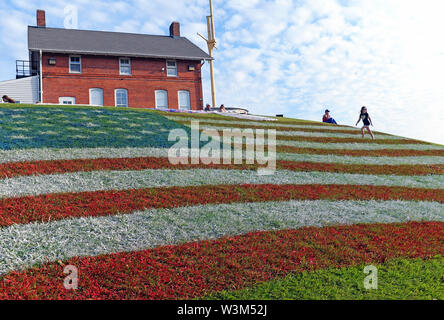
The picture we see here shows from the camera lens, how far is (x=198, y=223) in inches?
341

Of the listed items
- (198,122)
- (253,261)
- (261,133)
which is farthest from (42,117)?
(253,261)

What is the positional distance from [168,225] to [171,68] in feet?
119

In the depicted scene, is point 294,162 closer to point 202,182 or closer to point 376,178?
point 376,178

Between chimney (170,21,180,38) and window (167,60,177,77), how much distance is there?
8340 millimetres

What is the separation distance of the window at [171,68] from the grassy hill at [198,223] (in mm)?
26056

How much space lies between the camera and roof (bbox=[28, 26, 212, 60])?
123 feet

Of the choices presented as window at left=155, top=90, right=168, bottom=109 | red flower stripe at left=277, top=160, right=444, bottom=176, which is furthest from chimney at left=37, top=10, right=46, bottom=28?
red flower stripe at left=277, top=160, right=444, bottom=176

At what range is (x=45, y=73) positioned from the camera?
1430 inches

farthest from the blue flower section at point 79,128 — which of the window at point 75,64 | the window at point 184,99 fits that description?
the window at point 184,99

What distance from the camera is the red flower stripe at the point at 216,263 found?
5.86 meters
